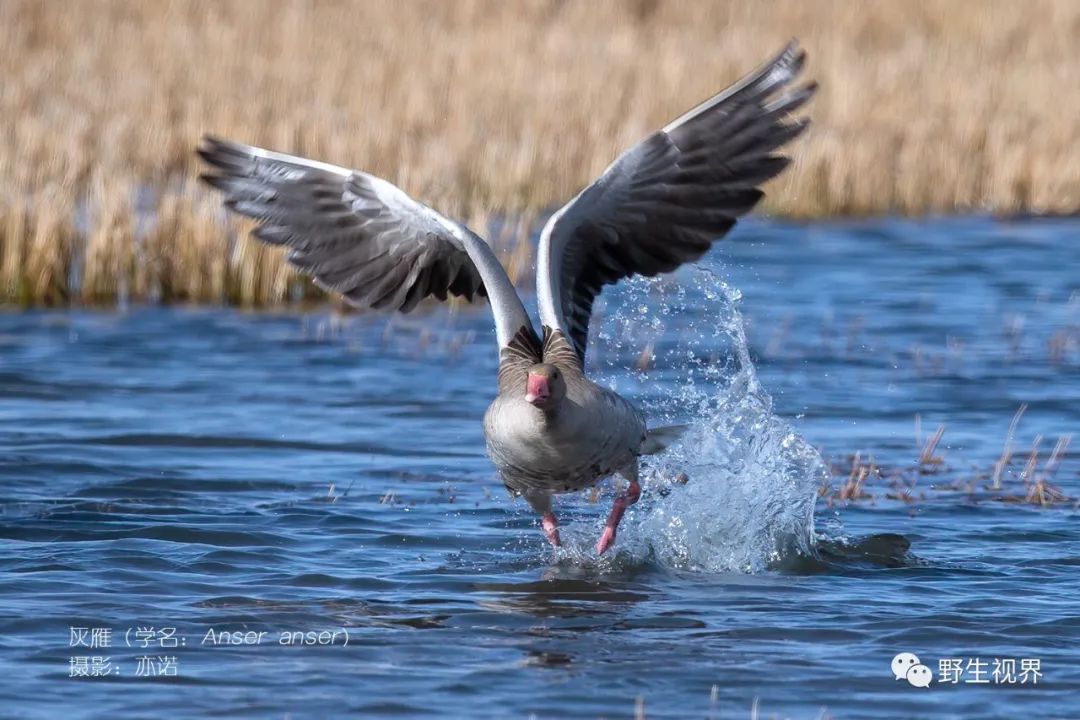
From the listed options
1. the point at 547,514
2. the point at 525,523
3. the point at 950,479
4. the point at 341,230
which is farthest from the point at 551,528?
the point at 950,479

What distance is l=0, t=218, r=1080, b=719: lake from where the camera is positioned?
5.57 meters

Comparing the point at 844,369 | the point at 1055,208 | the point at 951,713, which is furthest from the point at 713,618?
the point at 1055,208

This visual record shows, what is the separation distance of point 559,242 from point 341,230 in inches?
48.2

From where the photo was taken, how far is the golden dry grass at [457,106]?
42.8 ft

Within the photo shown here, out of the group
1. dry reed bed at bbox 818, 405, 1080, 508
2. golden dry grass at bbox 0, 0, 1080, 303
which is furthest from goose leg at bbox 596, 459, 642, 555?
golden dry grass at bbox 0, 0, 1080, 303

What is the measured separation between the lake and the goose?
0.51m

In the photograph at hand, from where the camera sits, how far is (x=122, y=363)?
11.6m

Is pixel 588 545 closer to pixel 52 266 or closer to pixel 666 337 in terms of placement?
pixel 666 337

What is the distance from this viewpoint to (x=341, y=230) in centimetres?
793

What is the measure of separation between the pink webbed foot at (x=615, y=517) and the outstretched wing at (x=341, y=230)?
1.12 meters

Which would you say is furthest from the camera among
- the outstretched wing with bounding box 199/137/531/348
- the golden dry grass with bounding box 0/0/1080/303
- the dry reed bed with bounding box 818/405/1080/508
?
the golden dry grass with bounding box 0/0/1080/303

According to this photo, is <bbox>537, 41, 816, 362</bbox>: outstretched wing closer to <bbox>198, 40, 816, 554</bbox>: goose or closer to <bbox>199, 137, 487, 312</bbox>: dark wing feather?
<bbox>198, 40, 816, 554</bbox>: goose

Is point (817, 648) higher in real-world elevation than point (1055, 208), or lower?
lower

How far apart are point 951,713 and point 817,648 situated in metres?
0.74
